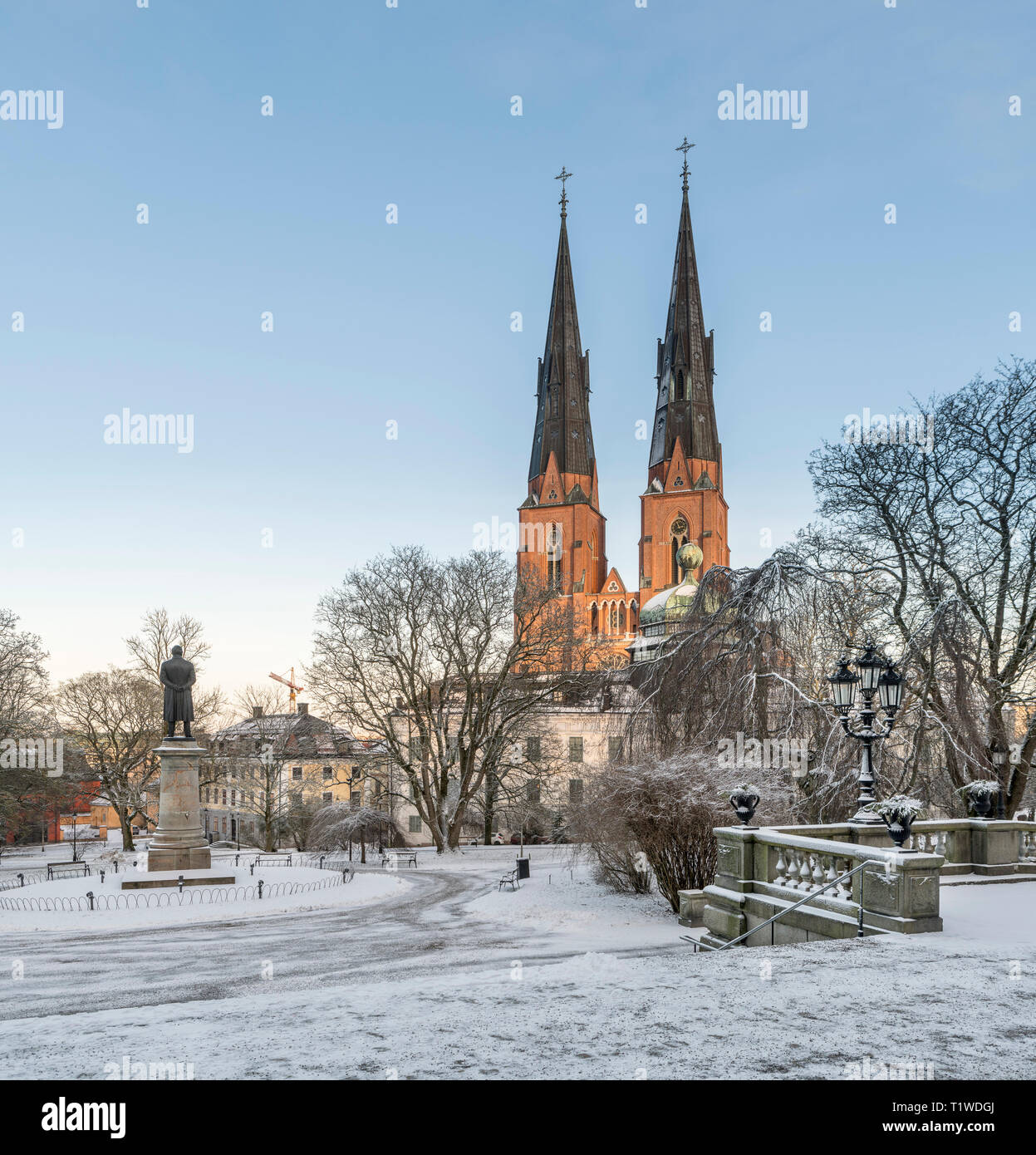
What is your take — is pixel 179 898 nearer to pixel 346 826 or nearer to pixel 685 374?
pixel 346 826

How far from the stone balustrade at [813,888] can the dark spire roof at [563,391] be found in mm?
86056

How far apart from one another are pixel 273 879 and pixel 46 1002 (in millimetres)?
15484

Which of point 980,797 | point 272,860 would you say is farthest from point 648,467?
point 980,797

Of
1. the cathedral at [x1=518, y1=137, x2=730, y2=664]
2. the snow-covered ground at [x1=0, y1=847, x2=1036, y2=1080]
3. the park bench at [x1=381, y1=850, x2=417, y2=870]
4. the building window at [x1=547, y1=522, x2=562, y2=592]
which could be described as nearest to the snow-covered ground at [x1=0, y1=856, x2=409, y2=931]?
the park bench at [x1=381, y1=850, x2=417, y2=870]

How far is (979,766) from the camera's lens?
1938cm

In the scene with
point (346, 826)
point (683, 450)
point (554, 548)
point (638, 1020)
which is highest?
point (683, 450)

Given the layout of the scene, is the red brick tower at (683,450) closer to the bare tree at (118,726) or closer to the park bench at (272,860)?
the bare tree at (118,726)

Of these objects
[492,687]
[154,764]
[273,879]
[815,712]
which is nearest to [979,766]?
[815,712]

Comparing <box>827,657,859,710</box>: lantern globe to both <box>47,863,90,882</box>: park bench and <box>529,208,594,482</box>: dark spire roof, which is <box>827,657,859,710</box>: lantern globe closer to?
<box>47,863,90,882</box>: park bench

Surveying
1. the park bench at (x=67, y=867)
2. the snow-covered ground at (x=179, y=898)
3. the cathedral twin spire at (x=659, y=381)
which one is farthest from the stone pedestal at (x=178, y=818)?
the cathedral twin spire at (x=659, y=381)

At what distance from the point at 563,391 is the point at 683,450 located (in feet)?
49.0

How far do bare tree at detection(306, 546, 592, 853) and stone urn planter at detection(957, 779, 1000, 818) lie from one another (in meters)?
28.3

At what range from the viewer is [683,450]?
95.3m
